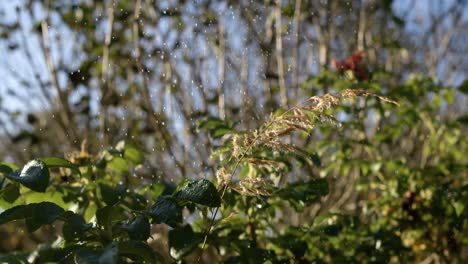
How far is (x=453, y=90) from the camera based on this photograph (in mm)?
2684

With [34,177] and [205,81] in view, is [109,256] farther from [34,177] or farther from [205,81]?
[205,81]

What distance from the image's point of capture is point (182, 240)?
4.74 feet

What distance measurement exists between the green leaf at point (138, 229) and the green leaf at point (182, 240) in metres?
0.28

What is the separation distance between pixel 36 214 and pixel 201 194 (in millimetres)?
295

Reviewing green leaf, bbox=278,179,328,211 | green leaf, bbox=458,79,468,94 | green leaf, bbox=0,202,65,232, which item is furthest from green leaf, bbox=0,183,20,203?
green leaf, bbox=458,79,468,94

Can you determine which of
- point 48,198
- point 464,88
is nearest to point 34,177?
point 48,198

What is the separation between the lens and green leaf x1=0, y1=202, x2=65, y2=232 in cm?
115

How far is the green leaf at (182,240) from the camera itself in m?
1.44

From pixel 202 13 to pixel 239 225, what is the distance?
202cm

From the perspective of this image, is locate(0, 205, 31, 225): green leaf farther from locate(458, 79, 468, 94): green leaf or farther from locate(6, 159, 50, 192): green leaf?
locate(458, 79, 468, 94): green leaf

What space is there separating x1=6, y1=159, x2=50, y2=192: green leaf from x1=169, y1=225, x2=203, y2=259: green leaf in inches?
14.2

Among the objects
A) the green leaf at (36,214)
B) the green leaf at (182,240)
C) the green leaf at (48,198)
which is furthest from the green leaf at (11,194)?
the green leaf at (182,240)

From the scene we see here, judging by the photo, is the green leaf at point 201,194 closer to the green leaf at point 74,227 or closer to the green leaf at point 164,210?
the green leaf at point 164,210

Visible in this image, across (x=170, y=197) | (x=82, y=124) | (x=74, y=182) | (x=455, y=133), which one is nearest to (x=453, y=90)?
(x=455, y=133)
